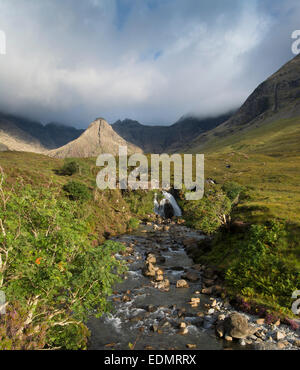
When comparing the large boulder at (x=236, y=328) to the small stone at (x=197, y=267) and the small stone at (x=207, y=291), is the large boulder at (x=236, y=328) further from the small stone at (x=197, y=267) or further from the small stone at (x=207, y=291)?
the small stone at (x=197, y=267)

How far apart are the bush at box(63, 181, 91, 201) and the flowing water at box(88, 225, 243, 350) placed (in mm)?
22443

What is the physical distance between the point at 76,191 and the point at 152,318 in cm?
3634

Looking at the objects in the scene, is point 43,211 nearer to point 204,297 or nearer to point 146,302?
point 146,302

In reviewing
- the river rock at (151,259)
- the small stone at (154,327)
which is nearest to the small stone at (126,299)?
the small stone at (154,327)

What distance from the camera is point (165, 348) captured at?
53.4 ft

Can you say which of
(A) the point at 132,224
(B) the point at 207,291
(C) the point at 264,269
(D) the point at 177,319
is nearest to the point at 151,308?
(D) the point at 177,319

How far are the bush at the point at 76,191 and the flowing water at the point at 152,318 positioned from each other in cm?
2244

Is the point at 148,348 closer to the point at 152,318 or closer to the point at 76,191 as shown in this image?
the point at 152,318

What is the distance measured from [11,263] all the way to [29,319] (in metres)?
2.67

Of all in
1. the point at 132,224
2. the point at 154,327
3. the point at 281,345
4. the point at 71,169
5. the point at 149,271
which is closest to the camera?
the point at 281,345

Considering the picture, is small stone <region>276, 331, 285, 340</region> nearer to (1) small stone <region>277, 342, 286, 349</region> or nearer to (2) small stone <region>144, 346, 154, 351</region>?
(1) small stone <region>277, 342, 286, 349</region>

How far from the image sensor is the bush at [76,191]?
165 feet

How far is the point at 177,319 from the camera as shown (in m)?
20.1

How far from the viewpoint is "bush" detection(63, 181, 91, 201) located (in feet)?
165
